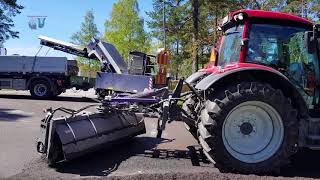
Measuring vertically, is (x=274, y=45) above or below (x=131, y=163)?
above

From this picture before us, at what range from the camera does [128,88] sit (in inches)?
826

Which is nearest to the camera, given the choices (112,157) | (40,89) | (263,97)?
(263,97)

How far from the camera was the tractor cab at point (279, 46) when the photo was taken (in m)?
7.63

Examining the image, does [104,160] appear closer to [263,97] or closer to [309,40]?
[263,97]

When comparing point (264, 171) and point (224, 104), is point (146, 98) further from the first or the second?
point (264, 171)

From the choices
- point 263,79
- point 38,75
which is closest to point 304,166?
point 263,79

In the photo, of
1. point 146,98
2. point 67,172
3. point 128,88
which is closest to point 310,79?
point 146,98

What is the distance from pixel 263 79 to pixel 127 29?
49670 mm

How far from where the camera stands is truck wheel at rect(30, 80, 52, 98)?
23.3 metres

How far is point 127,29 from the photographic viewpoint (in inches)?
2219

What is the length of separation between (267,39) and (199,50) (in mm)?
24990

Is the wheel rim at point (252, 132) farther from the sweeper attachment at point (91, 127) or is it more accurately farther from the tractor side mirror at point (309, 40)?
the sweeper attachment at point (91, 127)

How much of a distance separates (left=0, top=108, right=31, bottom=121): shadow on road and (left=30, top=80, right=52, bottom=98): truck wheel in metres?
6.19

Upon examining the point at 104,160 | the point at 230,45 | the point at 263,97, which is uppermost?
the point at 230,45
